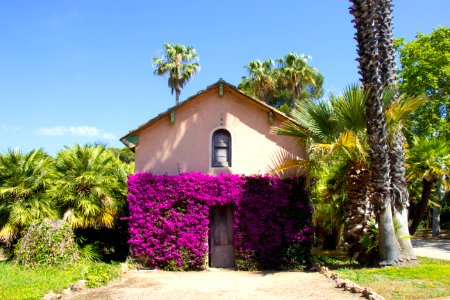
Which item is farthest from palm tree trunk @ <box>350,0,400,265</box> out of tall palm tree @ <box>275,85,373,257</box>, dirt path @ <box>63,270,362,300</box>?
dirt path @ <box>63,270,362,300</box>

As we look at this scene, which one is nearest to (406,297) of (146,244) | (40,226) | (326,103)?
(326,103)

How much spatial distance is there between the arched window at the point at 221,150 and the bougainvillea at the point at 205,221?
2.17ft

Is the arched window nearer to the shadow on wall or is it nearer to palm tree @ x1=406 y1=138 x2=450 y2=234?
the shadow on wall

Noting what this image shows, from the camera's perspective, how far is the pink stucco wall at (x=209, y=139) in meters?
14.4

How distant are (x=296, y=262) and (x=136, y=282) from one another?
16.8 feet

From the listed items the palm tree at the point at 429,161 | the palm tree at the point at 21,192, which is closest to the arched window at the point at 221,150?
the palm tree at the point at 21,192

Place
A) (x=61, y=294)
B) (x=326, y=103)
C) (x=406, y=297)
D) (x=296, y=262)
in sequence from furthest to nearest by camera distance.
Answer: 1. (x=296, y=262)
2. (x=326, y=103)
3. (x=61, y=294)
4. (x=406, y=297)

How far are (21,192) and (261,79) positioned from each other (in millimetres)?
26457

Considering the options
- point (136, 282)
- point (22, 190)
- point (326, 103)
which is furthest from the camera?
point (22, 190)

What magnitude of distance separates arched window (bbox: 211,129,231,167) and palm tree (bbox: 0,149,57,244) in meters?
6.03

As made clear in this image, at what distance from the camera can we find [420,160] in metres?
15.6

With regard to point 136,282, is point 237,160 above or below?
above

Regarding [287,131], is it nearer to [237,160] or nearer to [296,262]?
[237,160]

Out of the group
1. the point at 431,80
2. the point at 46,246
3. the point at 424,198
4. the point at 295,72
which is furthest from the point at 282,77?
the point at 46,246
